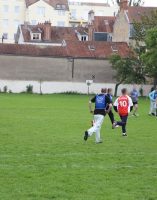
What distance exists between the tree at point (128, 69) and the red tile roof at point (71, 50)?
11.7 feet

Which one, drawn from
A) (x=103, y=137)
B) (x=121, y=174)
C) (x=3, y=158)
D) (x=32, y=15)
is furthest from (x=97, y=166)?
(x=32, y=15)

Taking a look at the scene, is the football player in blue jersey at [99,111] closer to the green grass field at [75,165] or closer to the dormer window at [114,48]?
the green grass field at [75,165]

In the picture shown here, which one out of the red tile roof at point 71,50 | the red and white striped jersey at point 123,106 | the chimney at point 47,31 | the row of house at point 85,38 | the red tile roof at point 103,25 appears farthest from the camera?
the red tile roof at point 103,25

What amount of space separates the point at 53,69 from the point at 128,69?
30.9 feet

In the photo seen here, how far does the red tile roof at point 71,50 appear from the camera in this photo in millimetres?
76062

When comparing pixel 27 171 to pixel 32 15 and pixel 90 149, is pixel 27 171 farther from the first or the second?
pixel 32 15

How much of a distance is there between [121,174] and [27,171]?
2.03m

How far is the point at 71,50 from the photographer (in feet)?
257

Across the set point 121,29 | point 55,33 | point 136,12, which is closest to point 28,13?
point 55,33

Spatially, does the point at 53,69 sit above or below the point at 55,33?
below

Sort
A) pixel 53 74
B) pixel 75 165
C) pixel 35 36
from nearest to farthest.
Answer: pixel 75 165 < pixel 53 74 < pixel 35 36

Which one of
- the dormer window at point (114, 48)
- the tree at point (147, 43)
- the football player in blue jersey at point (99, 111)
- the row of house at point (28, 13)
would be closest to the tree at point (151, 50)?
the tree at point (147, 43)

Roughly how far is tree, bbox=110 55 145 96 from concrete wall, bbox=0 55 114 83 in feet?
11.1

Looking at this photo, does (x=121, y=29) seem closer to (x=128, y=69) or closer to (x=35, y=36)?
(x=35, y=36)
